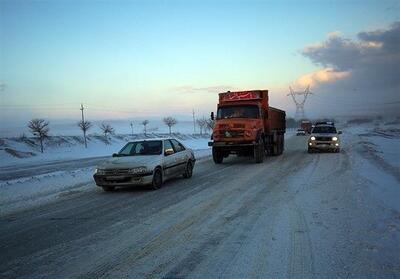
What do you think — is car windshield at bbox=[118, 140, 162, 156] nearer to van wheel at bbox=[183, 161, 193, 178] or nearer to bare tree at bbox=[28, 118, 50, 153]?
van wheel at bbox=[183, 161, 193, 178]

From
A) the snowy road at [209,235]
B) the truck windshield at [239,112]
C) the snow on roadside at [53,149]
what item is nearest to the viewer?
the snowy road at [209,235]

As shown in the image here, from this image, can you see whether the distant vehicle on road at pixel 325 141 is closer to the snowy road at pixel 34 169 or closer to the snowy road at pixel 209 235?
the snowy road at pixel 34 169

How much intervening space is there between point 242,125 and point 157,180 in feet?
29.2

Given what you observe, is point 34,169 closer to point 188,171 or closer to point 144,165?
point 188,171

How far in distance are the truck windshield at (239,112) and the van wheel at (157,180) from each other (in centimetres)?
952

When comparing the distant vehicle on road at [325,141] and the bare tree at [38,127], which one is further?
the bare tree at [38,127]

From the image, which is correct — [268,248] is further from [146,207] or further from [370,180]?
[370,180]

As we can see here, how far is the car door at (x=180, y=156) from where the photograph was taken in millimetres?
14750

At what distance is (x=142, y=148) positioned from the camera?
556 inches

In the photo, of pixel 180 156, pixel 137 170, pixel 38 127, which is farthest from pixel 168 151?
pixel 38 127

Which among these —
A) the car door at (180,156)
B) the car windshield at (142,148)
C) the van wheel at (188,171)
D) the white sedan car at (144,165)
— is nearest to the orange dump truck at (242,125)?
the van wheel at (188,171)

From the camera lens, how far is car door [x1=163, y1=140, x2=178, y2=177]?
13.7 metres

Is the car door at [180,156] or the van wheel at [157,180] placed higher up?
the car door at [180,156]

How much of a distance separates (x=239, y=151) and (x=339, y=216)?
13.2 meters
